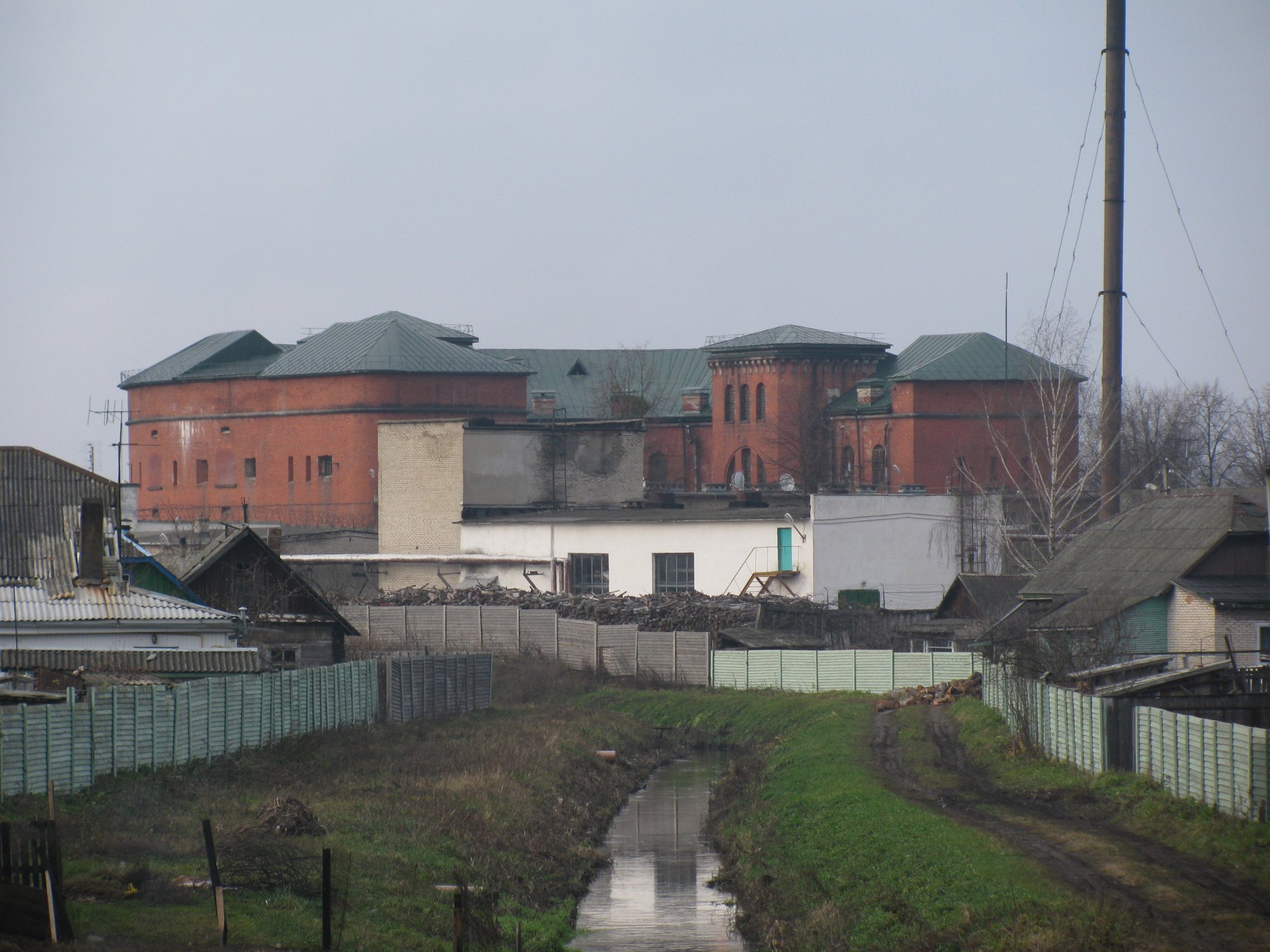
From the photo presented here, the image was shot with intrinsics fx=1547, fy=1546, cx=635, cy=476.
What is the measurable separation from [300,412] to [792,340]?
2711 cm

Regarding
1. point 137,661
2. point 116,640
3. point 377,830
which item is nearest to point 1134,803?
point 377,830

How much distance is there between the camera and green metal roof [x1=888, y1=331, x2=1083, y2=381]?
7712 cm

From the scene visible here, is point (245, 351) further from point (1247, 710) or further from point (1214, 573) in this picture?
point (1247, 710)

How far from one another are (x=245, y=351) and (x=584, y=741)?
194 feet

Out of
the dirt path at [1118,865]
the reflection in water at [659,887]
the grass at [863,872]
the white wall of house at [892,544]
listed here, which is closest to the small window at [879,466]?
the white wall of house at [892,544]

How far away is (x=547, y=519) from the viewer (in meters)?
56.5

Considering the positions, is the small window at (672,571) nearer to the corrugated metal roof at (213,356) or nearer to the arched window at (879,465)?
the arched window at (879,465)

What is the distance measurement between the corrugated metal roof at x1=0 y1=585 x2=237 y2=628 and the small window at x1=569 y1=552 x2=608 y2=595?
88.9 ft

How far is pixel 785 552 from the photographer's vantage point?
51188 mm

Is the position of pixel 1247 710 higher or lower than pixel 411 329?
lower

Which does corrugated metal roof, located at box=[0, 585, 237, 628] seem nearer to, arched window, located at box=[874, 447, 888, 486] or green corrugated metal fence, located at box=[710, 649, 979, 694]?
green corrugated metal fence, located at box=[710, 649, 979, 694]

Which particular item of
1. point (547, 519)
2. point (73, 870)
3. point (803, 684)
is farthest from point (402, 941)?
point (547, 519)

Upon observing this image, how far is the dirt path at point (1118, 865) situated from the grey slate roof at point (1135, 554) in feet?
26.4

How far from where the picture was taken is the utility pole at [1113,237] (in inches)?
1692
